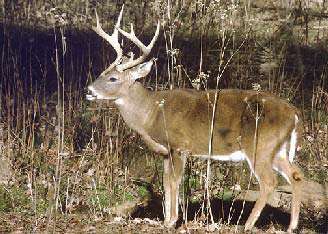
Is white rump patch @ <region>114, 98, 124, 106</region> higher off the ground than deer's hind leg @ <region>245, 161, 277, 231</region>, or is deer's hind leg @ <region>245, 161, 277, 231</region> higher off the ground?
white rump patch @ <region>114, 98, 124, 106</region>

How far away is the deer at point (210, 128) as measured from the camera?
697 cm

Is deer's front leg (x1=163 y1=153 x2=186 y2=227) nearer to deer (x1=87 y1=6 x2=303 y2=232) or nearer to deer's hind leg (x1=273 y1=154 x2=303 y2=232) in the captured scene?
deer (x1=87 y1=6 x2=303 y2=232)

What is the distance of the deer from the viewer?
6.97 meters

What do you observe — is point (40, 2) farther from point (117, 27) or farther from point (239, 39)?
point (117, 27)

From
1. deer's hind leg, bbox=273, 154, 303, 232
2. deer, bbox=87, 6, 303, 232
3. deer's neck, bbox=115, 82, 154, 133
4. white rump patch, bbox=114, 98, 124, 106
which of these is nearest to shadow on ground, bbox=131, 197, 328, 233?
deer's hind leg, bbox=273, 154, 303, 232

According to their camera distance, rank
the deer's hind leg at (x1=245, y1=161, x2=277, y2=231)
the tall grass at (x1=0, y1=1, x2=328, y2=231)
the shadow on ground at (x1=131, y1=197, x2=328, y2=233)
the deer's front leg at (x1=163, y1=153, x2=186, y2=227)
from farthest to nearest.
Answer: the tall grass at (x1=0, y1=1, x2=328, y2=231), the shadow on ground at (x1=131, y1=197, x2=328, y2=233), the deer's front leg at (x1=163, y1=153, x2=186, y2=227), the deer's hind leg at (x1=245, y1=161, x2=277, y2=231)

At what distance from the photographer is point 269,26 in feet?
41.6

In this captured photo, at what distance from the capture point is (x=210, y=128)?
729 cm

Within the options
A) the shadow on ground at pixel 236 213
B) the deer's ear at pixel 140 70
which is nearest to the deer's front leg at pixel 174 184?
the shadow on ground at pixel 236 213

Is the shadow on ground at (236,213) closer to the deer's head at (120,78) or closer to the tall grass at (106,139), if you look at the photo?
the tall grass at (106,139)

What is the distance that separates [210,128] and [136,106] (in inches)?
34.7

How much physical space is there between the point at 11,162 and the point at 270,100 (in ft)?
11.7

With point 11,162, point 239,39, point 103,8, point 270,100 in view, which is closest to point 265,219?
point 270,100

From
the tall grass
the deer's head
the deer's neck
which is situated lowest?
the tall grass
